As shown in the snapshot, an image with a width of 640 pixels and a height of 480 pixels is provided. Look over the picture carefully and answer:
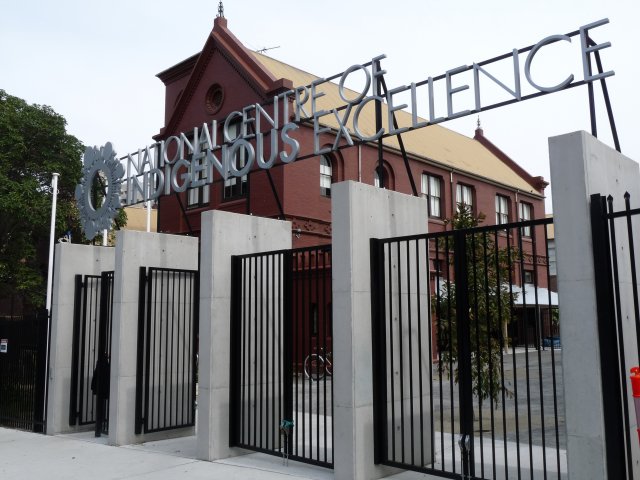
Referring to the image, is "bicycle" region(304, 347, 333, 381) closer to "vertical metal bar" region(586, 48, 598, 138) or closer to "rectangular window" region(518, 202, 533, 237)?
"vertical metal bar" region(586, 48, 598, 138)

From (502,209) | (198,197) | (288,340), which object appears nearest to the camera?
(288,340)

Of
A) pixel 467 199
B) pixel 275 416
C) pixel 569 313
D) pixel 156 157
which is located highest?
pixel 467 199

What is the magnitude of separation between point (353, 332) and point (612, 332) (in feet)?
9.55

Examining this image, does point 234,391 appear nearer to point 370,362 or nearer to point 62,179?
point 370,362

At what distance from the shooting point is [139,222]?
4094 cm

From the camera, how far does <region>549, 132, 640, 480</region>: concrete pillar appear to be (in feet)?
17.9

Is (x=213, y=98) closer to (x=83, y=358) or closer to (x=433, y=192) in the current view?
(x=433, y=192)

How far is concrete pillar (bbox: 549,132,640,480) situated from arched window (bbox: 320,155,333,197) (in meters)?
19.1

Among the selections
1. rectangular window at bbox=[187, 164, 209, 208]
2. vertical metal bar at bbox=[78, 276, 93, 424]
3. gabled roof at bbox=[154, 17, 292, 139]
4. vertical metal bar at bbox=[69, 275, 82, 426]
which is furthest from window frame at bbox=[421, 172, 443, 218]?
vertical metal bar at bbox=[69, 275, 82, 426]

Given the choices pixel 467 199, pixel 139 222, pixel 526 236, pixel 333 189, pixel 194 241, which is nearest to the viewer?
pixel 333 189

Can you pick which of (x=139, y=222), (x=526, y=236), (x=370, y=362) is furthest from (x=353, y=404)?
(x=139, y=222)

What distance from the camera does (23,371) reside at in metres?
12.8

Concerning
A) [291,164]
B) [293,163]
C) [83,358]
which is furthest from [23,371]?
[293,163]

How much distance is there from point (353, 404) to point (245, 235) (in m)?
3.56
